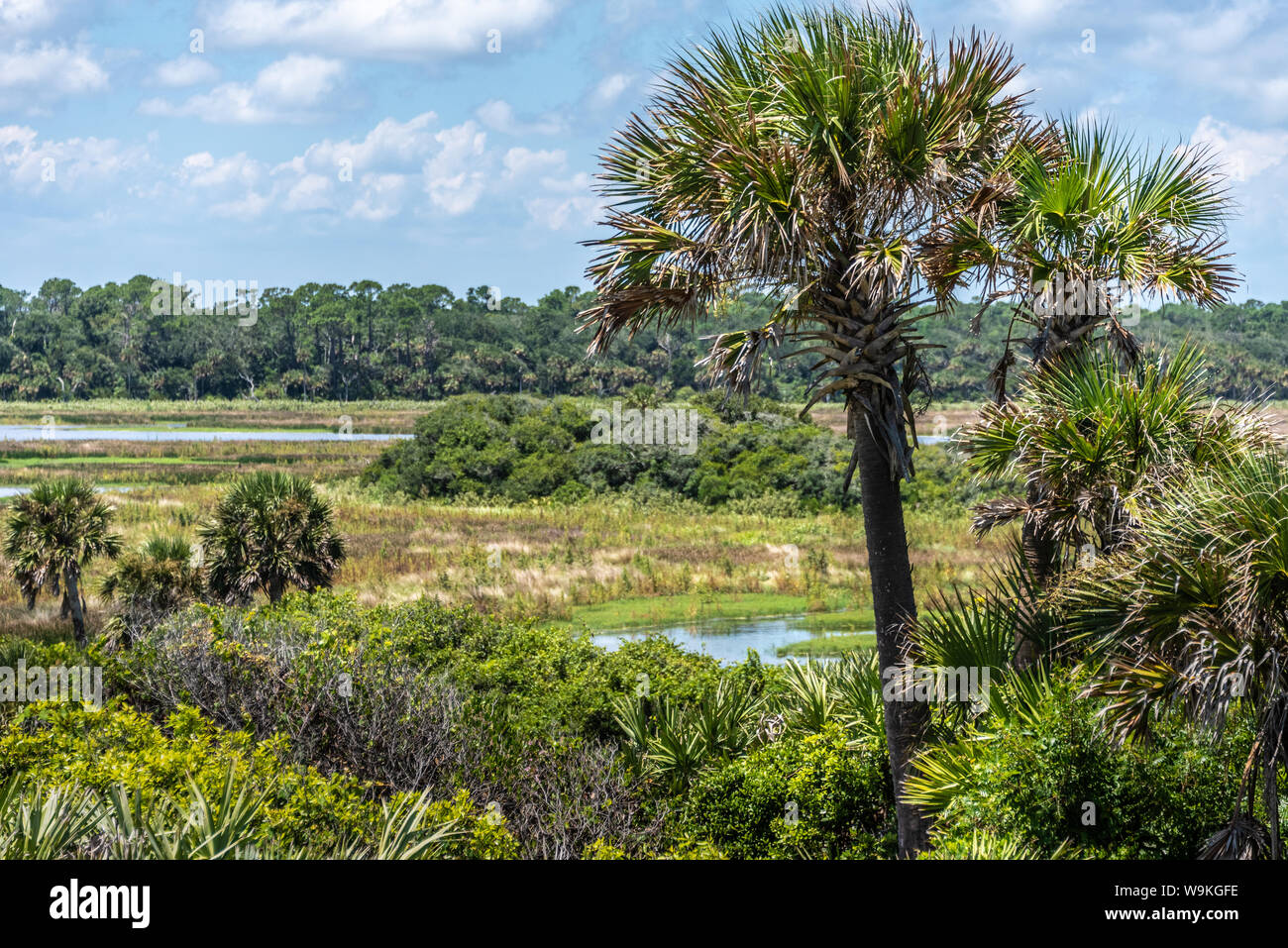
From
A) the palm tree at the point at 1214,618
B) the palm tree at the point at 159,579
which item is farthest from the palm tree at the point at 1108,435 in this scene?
the palm tree at the point at 159,579

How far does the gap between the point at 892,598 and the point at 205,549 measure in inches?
538

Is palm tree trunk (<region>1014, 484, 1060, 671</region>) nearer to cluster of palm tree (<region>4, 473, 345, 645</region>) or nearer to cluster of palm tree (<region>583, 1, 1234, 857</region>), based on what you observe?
cluster of palm tree (<region>583, 1, 1234, 857</region>)

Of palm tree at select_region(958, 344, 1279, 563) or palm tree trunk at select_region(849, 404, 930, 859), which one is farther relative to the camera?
palm tree trunk at select_region(849, 404, 930, 859)

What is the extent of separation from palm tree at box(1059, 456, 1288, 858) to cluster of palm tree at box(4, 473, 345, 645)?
15163mm

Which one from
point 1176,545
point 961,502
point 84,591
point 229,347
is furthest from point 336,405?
point 1176,545

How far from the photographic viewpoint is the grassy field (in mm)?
27719

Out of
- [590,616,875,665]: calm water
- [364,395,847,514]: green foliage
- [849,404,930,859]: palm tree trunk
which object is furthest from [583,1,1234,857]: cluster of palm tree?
[364,395,847,514]: green foliage

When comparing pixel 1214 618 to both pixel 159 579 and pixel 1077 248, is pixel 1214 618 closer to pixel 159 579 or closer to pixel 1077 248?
pixel 1077 248

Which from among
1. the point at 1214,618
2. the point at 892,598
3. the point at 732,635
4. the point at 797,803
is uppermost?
the point at 1214,618

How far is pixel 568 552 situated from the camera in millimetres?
34500

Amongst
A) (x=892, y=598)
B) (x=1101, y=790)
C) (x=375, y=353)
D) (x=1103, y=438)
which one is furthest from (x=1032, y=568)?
(x=375, y=353)

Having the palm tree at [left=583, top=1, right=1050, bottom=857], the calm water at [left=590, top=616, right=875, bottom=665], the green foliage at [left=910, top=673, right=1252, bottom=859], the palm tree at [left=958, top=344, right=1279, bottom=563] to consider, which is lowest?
the calm water at [left=590, top=616, right=875, bottom=665]
